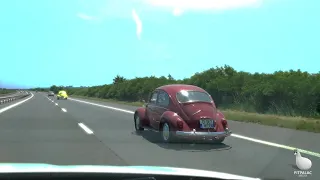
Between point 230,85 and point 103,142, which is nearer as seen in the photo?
point 103,142

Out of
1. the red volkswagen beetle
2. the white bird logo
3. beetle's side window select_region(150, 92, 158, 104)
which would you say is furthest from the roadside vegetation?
the white bird logo

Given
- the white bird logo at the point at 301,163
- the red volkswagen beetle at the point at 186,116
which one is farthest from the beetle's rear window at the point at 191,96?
the white bird logo at the point at 301,163

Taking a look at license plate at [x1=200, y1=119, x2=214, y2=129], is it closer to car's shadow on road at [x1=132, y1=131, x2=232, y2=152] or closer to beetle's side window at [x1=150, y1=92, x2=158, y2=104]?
car's shadow on road at [x1=132, y1=131, x2=232, y2=152]

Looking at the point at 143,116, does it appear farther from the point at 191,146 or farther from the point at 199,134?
the point at 199,134

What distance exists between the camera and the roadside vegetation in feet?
69.7

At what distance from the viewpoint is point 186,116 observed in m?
11.5

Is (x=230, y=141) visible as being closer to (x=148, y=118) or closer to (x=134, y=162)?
(x=148, y=118)

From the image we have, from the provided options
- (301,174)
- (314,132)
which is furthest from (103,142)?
(314,132)

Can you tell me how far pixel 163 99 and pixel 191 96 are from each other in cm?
105

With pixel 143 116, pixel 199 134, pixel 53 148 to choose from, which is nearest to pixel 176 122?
pixel 199 134

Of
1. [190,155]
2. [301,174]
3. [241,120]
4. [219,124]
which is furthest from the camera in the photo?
[241,120]

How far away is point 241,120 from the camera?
20.7m

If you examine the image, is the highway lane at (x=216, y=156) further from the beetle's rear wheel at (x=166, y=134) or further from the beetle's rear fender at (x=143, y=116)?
the beetle's rear fender at (x=143, y=116)

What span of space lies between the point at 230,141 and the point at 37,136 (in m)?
6.10
